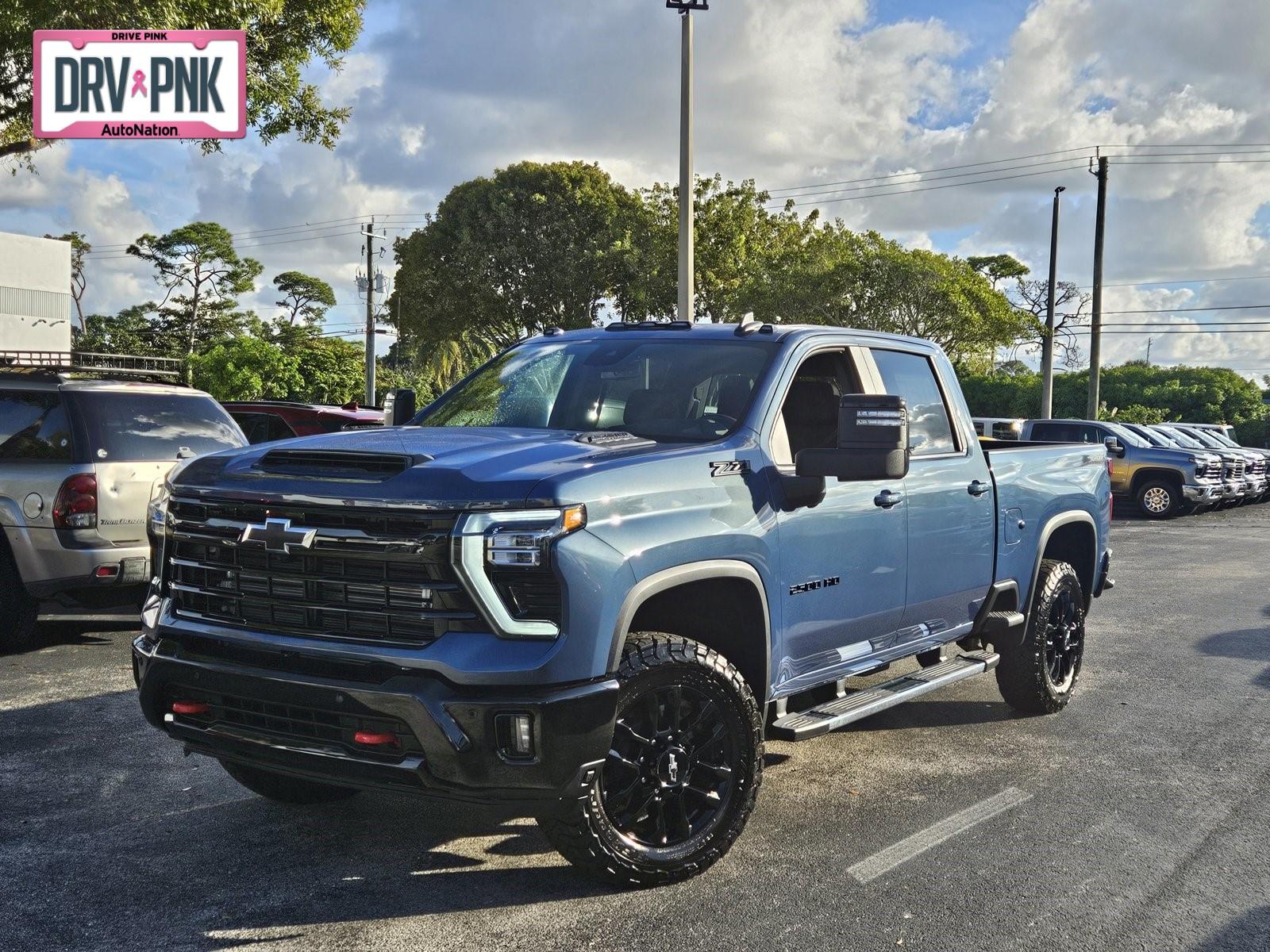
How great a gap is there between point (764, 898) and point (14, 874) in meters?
2.61

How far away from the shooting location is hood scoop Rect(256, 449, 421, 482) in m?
4.02

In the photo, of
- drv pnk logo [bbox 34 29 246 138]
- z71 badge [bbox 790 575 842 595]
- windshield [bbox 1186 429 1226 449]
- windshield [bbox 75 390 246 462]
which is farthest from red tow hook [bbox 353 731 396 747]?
windshield [bbox 1186 429 1226 449]

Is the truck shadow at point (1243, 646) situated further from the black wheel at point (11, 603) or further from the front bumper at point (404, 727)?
the black wheel at point (11, 603)

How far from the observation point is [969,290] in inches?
1626

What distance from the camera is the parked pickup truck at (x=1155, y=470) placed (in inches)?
911

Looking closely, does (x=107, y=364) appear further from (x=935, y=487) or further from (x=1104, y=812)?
(x=1104, y=812)

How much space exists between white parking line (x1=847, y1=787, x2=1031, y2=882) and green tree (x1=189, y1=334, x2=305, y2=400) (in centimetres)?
3745

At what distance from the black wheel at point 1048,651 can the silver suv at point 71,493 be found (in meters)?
5.35

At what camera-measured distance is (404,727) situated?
3762 millimetres

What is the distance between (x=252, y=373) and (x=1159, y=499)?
28.6 m

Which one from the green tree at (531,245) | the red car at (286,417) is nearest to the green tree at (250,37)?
the red car at (286,417)

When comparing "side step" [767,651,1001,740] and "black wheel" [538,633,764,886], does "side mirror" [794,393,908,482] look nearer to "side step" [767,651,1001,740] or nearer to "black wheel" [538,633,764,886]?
"black wheel" [538,633,764,886]

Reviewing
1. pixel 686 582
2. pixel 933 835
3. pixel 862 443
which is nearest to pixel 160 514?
pixel 686 582

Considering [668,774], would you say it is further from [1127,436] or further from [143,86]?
[1127,436]
